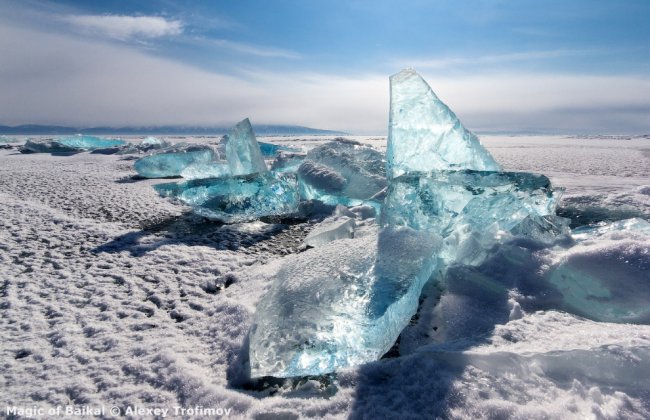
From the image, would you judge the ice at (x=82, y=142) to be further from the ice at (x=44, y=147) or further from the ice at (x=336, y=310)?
the ice at (x=336, y=310)

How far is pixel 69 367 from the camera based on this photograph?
0.97m

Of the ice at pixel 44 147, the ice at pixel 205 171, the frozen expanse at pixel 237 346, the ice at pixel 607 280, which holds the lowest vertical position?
the frozen expanse at pixel 237 346

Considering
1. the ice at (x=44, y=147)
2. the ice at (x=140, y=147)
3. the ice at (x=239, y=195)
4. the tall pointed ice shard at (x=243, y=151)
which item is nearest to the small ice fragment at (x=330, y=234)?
the ice at (x=239, y=195)

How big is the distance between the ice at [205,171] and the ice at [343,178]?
928 millimetres

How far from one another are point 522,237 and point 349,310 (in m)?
1.01

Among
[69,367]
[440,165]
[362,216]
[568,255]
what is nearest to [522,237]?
[568,255]

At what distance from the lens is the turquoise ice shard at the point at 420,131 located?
2131mm

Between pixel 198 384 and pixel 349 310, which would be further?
pixel 349 310

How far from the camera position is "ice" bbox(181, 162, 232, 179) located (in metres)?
3.46

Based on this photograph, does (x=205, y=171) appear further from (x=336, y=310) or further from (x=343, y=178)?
(x=336, y=310)

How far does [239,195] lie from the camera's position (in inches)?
103

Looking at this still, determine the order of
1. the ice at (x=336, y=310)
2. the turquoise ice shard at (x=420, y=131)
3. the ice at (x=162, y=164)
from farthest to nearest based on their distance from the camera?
1. the ice at (x=162, y=164)
2. the turquoise ice shard at (x=420, y=131)
3. the ice at (x=336, y=310)

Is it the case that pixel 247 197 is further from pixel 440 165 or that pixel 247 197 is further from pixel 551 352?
pixel 551 352

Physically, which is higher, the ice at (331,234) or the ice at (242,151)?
the ice at (242,151)
